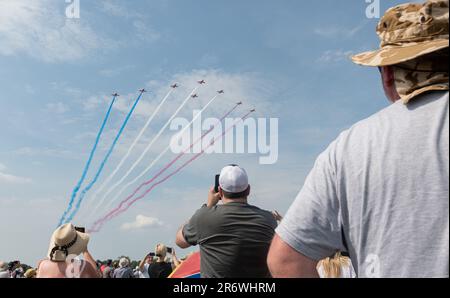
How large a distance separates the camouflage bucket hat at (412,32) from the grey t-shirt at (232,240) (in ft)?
8.38

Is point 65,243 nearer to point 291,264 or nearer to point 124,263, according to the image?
point 291,264

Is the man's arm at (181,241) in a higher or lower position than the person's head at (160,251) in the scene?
higher

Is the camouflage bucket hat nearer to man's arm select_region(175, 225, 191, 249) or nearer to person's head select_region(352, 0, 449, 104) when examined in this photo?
person's head select_region(352, 0, 449, 104)

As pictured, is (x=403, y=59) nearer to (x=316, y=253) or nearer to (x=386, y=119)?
(x=386, y=119)

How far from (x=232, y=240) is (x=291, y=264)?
7.46 ft

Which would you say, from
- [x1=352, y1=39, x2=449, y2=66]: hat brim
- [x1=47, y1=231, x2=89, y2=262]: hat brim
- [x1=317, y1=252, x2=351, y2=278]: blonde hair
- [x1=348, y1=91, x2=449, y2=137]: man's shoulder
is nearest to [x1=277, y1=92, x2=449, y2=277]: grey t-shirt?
[x1=348, y1=91, x2=449, y2=137]: man's shoulder

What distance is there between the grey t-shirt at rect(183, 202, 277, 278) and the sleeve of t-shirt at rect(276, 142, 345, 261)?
7.47 feet

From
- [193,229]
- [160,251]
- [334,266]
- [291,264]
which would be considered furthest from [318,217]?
[160,251]

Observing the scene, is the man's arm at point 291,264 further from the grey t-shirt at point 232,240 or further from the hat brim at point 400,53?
the grey t-shirt at point 232,240

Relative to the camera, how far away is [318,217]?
2018 mm

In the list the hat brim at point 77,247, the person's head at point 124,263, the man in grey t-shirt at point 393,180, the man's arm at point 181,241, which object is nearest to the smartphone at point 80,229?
the hat brim at point 77,247

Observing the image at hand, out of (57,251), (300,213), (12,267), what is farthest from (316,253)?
(12,267)

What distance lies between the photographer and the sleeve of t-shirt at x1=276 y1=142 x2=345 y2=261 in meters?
2.02

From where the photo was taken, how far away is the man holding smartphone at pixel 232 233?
4.29 m
